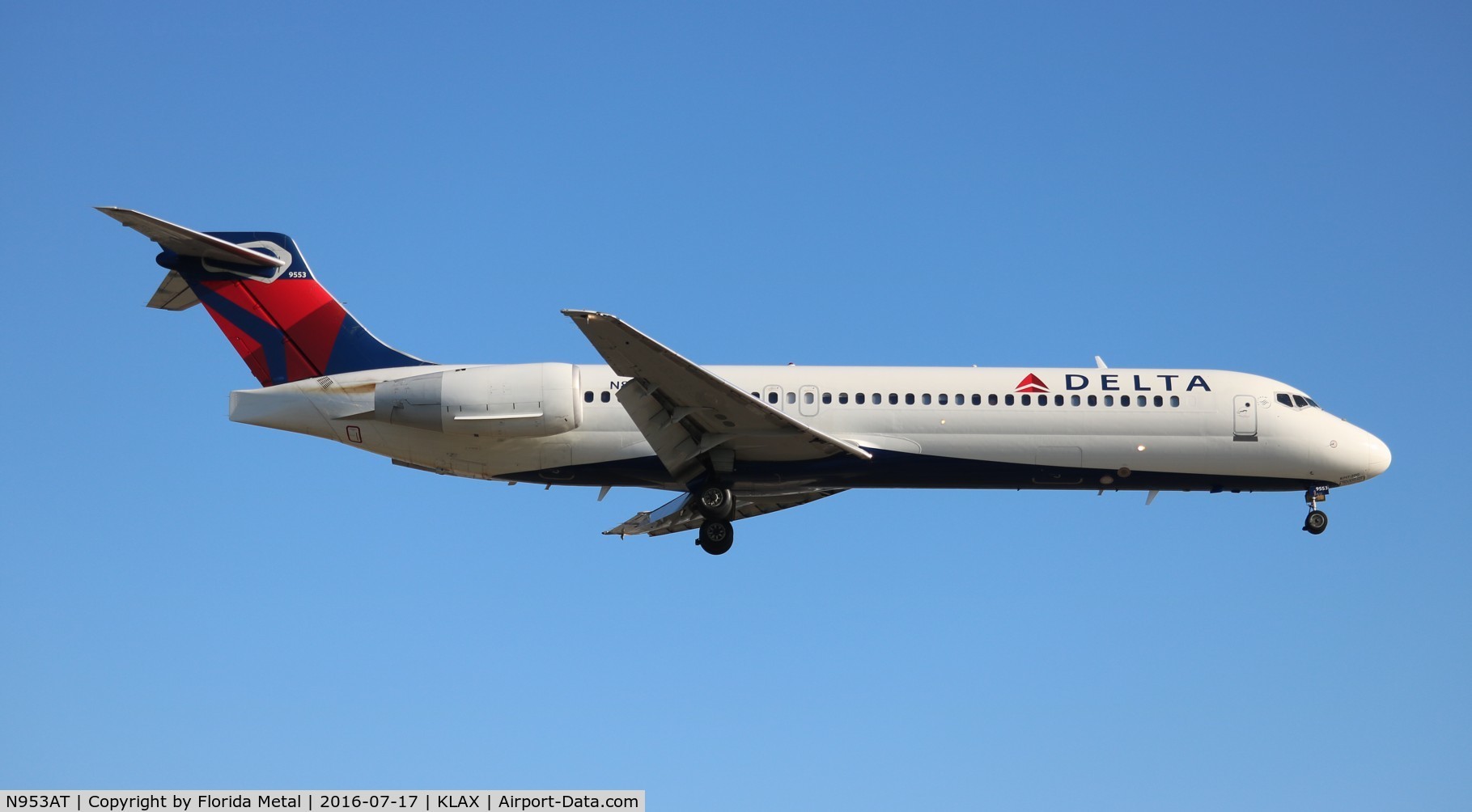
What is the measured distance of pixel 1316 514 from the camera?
92.3 ft

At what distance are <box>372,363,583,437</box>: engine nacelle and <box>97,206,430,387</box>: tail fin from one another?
2.01m

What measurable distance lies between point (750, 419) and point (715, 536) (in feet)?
8.84

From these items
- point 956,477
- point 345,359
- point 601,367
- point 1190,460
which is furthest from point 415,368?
point 1190,460

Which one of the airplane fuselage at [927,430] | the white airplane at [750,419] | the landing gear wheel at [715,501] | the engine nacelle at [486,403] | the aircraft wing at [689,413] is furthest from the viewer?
the landing gear wheel at [715,501]

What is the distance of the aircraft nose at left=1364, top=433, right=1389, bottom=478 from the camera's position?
92.4ft

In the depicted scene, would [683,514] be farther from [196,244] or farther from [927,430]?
[196,244]

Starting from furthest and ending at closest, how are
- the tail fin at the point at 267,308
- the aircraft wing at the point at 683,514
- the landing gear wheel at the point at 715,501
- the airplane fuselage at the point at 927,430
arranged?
the aircraft wing at the point at 683,514 → the tail fin at the point at 267,308 → the landing gear wheel at the point at 715,501 → the airplane fuselage at the point at 927,430

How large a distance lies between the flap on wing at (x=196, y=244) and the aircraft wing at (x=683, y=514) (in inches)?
326

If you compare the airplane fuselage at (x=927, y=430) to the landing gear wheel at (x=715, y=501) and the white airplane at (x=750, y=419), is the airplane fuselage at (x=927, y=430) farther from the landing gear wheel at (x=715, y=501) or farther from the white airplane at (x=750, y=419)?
the landing gear wheel at (x=715, y=501)

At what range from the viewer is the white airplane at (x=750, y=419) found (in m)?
25.8

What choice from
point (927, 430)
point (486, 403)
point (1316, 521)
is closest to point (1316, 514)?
point (1316, 521)

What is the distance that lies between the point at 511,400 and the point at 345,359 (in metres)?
3.82

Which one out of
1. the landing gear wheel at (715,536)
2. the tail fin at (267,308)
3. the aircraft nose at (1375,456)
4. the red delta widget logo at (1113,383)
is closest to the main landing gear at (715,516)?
the landing gear wheel at (715,536)

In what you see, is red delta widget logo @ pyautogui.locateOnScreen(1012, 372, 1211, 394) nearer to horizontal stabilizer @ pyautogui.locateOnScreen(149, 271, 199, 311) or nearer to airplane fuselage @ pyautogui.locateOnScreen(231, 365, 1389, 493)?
airplane fuselage @ pyautogui.locateOnScreen(231, 365, 1389, 493)
